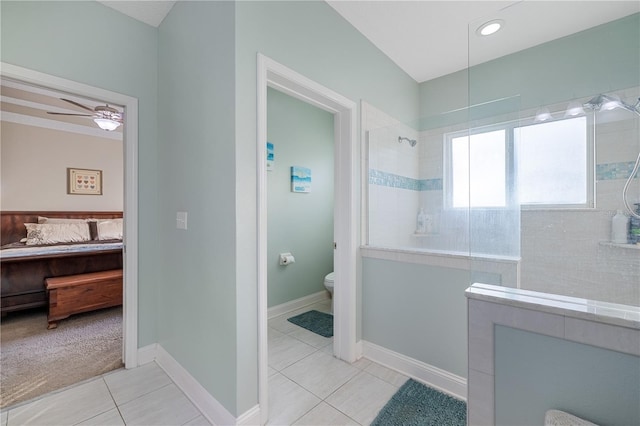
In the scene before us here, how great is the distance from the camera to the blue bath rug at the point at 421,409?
1483 mm

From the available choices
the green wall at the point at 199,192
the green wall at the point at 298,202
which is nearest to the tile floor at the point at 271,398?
the green wall at the point at 199,192

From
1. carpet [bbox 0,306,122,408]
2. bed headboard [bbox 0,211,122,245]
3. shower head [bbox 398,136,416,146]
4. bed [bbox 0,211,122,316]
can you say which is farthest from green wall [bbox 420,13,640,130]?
bed headboard [bbox 0,211,122,245]

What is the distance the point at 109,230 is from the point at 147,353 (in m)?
3.30

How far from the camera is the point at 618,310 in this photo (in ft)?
2.62

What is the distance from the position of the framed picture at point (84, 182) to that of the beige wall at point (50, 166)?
0.06 m

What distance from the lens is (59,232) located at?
13.0 feet

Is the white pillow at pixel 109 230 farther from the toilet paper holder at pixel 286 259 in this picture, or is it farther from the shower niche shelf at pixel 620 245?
the shower niche shelf at pixel 620 245

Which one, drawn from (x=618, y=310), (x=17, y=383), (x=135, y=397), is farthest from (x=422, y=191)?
(x=17, y=383)

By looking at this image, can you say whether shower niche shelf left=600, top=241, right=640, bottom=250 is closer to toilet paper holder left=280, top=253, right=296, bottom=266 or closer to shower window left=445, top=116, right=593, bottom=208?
shower window left=445, top=116, right=593, bottom=208

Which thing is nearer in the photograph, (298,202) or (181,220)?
(181,220)

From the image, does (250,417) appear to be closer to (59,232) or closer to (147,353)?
(147,353)

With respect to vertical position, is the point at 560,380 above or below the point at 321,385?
above

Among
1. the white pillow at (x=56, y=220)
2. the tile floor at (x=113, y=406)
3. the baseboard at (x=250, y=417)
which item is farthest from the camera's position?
the white pillow at (x=56, y=220)

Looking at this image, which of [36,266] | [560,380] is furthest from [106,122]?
[560,380]
